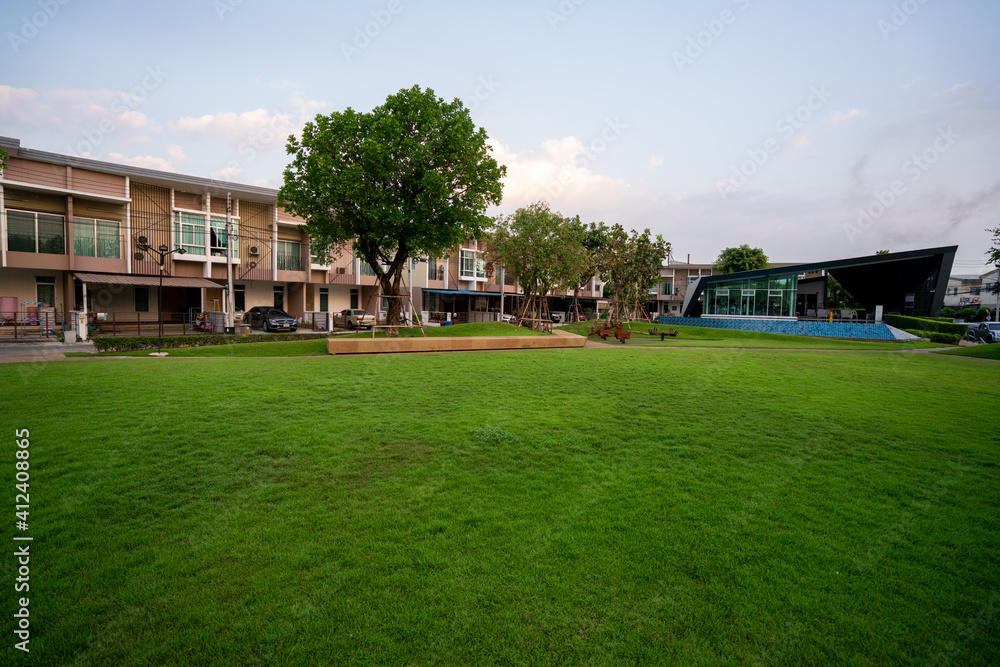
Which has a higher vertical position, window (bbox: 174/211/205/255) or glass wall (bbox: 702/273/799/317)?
window (bbox: 174/211/205/255)

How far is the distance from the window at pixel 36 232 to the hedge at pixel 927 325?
181 ft

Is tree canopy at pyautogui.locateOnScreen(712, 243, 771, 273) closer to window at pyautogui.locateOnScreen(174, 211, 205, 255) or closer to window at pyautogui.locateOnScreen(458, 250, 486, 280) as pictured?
window at pyautogui.locateOnScreen(458, 250, 486, 280)

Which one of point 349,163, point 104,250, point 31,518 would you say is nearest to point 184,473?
point 31,518

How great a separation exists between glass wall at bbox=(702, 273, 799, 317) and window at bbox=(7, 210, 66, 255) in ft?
164

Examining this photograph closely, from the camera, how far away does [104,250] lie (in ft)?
94.0

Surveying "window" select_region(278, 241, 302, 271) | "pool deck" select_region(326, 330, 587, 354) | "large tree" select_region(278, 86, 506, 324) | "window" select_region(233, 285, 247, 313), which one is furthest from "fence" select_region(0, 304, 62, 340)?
"pool deck" select_region(326, 330, 587, 354)

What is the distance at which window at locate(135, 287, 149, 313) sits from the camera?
31.1 meters

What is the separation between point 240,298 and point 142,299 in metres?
5.93

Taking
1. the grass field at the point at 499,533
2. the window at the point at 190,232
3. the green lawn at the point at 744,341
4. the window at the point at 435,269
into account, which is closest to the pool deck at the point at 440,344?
the green lawn at the point at 744,341

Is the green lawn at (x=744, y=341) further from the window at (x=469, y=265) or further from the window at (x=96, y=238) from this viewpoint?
the window at (x=96, y=238)

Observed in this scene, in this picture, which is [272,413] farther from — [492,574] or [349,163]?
[349,163]

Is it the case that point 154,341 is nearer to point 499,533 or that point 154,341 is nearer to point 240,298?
point 240,298

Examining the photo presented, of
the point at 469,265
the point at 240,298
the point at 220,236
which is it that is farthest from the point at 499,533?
the point at 469,265

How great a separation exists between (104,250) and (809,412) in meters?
36.0
